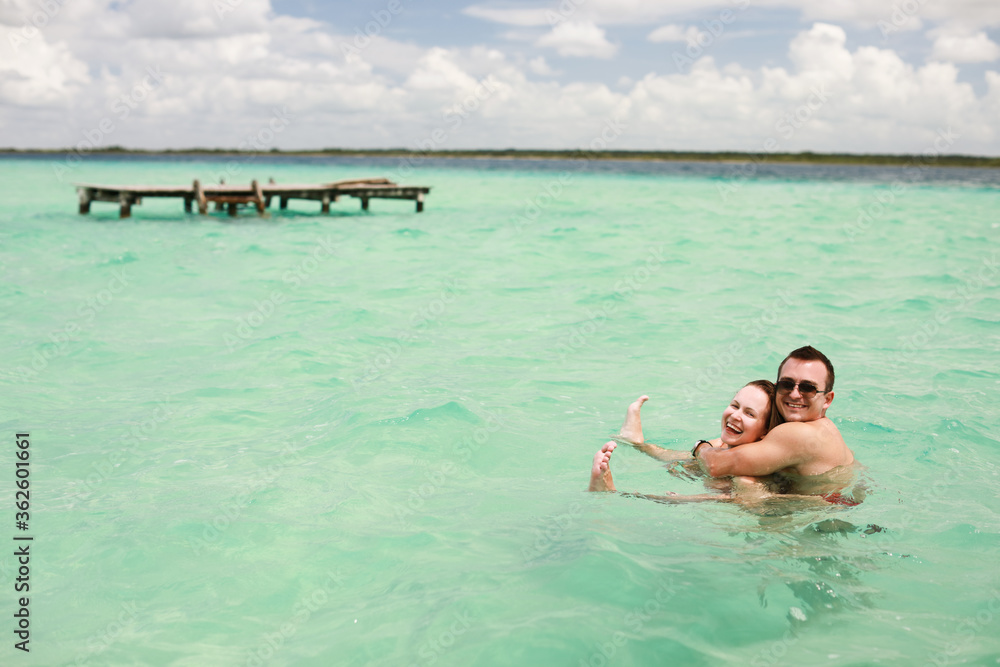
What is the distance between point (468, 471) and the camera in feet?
19.8

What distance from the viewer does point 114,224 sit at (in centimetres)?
2359

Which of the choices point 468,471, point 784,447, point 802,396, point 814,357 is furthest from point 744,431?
point 468,471

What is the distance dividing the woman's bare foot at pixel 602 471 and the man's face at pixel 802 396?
1077mm

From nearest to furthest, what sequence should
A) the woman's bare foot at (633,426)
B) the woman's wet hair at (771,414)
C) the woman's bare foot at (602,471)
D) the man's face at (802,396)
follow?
1. the man's face at (802,396)
2. the woman's bare foot at (602,471)
3. the woman's wet hair at (771,414)
4. the woman's bare foot at (633,426)

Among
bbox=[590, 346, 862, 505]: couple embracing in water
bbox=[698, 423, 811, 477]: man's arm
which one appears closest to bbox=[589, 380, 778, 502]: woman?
bbox=[590, 346, 862, 505]: couple embracing in water

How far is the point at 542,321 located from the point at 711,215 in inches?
844

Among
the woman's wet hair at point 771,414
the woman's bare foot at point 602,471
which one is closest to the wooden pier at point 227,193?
the woman's bare foot at point 602,471

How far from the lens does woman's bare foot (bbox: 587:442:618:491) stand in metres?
4.68

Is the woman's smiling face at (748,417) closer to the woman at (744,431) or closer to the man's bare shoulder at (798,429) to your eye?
the woman at (744,431)

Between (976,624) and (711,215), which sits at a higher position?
(711,215)

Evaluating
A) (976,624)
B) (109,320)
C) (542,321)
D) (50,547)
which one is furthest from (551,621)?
(109,320)

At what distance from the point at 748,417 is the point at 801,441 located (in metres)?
0.36

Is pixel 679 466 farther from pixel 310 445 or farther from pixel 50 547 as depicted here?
pixel 50 547

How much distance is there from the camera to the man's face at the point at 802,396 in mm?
4527
